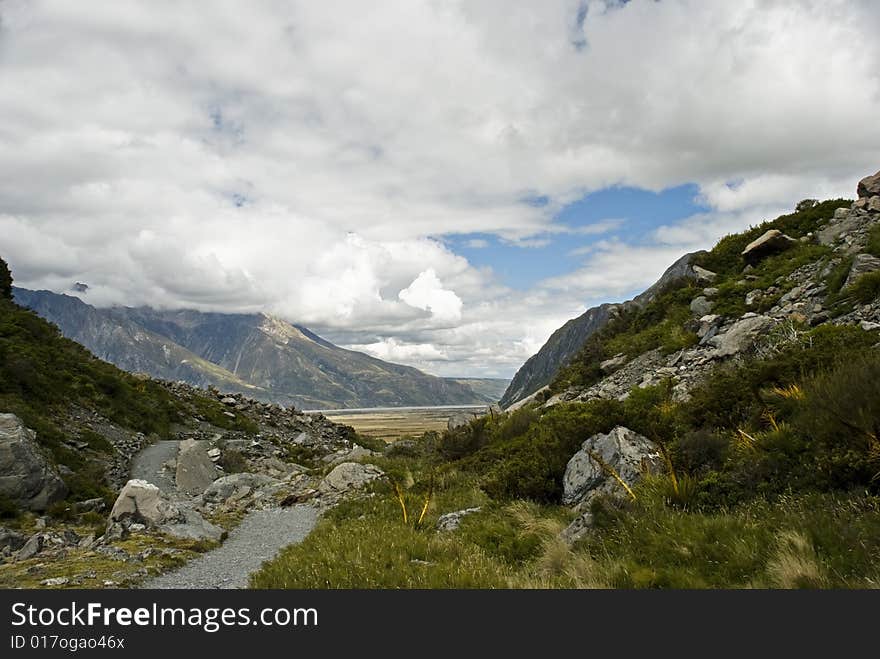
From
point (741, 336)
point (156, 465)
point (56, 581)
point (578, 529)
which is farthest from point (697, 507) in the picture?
point (156, 465)

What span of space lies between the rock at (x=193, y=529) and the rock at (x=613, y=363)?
61.7ft

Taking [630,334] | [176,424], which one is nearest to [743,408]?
[630,334]

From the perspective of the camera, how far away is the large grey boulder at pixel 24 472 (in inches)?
607

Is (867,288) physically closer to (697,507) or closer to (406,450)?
(697,507)

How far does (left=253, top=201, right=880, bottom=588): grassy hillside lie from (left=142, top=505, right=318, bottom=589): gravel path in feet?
2.93

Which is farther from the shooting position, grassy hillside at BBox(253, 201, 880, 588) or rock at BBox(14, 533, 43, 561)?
rock at BBox(14, 533, 43, 561)

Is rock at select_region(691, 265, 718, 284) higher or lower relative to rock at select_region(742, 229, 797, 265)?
lower

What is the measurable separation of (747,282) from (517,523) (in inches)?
790

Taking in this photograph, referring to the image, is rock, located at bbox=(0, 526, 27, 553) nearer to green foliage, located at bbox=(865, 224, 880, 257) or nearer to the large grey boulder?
the large grey boulder

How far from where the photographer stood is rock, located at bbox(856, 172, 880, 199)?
26266 mm

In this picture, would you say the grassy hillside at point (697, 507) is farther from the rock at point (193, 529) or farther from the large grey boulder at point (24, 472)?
the large grey boulder at point (24, 472)

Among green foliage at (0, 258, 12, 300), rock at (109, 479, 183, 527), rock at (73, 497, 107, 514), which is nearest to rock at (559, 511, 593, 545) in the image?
rock at (109, 479, 183, 527)

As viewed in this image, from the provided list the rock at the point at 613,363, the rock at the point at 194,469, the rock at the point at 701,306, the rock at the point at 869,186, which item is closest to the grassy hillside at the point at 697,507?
the rock at the point at 701,306

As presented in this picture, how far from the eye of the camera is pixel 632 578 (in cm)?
653
